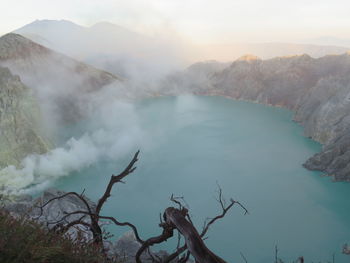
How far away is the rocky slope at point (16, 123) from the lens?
42319mm

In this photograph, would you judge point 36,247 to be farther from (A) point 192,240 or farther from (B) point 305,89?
(B) point 305,89

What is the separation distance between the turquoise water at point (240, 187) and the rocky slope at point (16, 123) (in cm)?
673

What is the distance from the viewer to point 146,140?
2621 inches

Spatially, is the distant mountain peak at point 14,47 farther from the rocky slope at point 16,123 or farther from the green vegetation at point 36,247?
the green vegetation at point 36,247

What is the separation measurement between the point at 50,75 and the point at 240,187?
69.9 meters

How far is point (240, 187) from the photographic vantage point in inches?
1658

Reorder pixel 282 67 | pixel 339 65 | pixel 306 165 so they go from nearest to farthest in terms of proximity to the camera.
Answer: pixel 306 165
pixel 339 65
pixel 282 67

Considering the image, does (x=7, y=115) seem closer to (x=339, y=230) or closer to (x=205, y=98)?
(x=339, y=230)

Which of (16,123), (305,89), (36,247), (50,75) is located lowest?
(305,89)

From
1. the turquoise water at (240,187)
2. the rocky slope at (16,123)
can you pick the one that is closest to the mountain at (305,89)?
the turquoise water at (240,187)

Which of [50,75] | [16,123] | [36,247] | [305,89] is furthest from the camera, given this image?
[50,75]

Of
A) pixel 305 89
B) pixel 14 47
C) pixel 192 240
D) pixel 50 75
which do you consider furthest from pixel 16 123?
pixel 305 89

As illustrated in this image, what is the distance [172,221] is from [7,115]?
48.0m

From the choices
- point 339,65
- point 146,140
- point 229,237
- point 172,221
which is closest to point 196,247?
point 172,221
